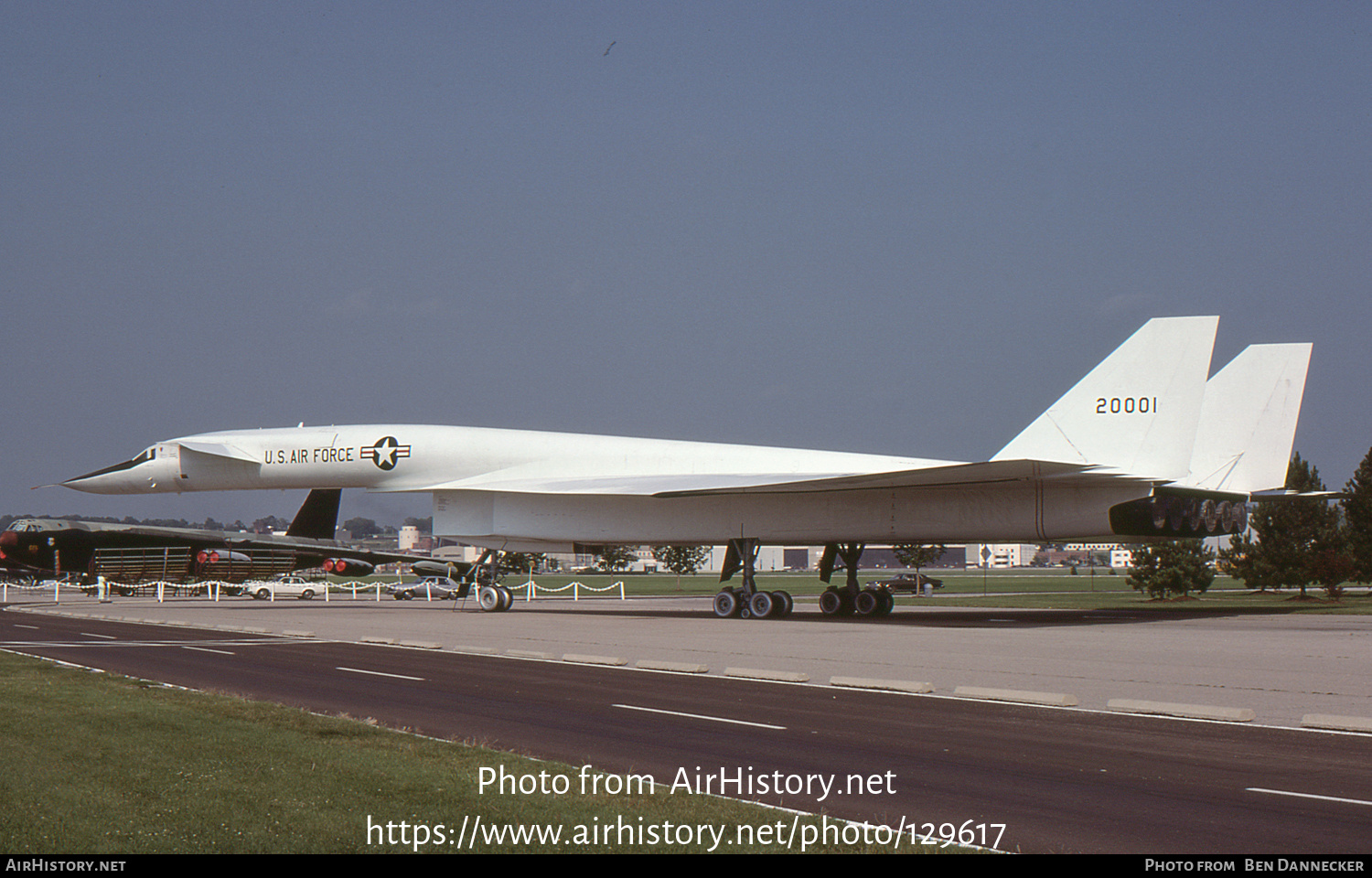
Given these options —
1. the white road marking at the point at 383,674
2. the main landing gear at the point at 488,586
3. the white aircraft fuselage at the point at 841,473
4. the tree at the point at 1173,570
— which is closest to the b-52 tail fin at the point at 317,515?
the white aircraft fuselage at the point at 841,473

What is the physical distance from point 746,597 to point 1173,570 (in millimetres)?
22000

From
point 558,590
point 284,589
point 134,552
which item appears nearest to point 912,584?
point 558,590

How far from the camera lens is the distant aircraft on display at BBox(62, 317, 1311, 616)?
24516 millimetres

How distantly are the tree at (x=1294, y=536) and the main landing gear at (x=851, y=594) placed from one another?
61.8ft

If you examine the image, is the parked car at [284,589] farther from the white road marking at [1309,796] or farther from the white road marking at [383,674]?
the white road marking at [1309,796]

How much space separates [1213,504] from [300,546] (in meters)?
43.5

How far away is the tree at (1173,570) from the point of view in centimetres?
4384

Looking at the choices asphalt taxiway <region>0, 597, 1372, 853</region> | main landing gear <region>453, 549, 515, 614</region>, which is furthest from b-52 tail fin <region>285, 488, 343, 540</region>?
asphalt taxiway <region>0, 597, 1372, 853</region>

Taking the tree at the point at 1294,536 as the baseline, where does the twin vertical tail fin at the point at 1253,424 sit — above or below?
above

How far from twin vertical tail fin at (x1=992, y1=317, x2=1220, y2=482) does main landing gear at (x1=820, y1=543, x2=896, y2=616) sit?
6130 millimetres

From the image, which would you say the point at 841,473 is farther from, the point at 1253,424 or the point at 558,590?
the point at 558,590

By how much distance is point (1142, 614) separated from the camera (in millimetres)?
30594
